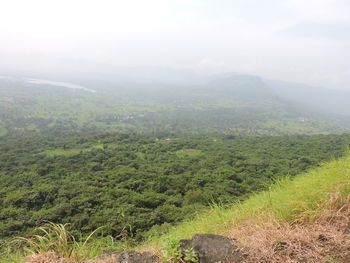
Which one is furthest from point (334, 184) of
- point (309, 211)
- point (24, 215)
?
point (24, 215)

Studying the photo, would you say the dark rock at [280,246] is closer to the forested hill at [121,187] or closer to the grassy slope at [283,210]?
the grassy slope at [283,210]

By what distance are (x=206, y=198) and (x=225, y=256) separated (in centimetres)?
1409

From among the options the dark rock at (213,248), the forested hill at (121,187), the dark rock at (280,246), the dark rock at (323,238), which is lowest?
the forested hill at (121,187)

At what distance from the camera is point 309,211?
8.73ft

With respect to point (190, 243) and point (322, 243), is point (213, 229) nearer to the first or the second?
point (190, 243)

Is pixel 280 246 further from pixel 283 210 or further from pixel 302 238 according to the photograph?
pixel 283 210

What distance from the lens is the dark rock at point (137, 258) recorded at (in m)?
2.29

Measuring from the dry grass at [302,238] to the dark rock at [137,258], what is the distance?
1.02 meters

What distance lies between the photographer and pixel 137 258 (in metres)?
2.34

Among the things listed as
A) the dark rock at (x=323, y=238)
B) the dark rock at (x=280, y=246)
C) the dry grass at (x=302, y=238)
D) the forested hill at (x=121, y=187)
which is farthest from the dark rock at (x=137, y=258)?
the dark rock at (x=323, y=238)

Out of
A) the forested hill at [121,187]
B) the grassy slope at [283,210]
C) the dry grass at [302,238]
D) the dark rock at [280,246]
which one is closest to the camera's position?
the dry grass at [302,238]

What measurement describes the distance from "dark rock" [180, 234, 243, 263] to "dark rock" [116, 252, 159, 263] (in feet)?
1.15

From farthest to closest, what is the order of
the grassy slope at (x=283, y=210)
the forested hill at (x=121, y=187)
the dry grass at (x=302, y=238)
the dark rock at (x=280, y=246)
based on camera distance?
the forested hill at (x=121, y=187) → the grassy slope at (x=283, y=210) → the dark rock at (x=280, y=246) → the dry grass at (x=302, y=238)

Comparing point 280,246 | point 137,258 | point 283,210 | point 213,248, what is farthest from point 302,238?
point 137,258
